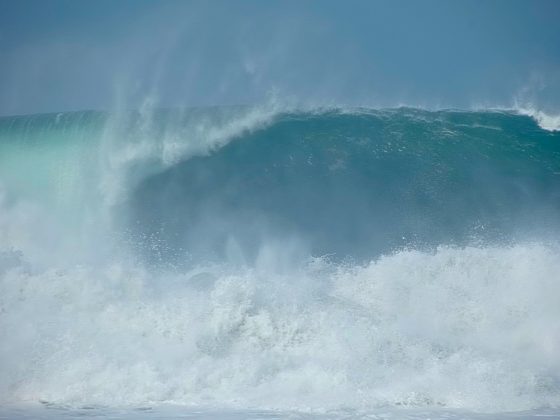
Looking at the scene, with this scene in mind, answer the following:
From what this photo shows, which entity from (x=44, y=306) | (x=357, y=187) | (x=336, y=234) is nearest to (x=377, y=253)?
(x=336, y=234)

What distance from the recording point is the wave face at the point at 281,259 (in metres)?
6.59

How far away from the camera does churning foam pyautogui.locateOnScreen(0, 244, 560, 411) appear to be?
633 centimetres

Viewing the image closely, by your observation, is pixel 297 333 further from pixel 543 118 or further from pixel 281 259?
pixel 543 118

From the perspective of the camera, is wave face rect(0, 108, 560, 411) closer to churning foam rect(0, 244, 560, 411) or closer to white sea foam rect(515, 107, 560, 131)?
churning foam rect(0, 244, 560, 411)

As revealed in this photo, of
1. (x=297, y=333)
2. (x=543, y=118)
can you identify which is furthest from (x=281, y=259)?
(x=543, y=118)

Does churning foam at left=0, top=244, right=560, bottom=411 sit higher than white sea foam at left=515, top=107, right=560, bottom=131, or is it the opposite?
white sea foam at left=515, top=107, right=560, bottom=131

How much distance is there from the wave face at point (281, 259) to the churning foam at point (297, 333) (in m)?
0.03

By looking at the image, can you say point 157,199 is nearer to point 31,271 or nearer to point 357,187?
point 31,271

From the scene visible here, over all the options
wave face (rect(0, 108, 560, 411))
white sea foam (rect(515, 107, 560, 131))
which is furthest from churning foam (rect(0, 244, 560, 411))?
white sea foam (rect(515, 107, 560, 131))

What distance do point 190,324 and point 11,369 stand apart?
2260 mm

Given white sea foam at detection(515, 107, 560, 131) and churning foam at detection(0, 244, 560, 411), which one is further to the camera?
white sea foam at detection(515, 107, 560, 131)

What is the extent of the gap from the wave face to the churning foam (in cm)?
3

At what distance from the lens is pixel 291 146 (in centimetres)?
1225

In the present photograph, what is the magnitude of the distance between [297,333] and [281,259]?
7.61 ft
